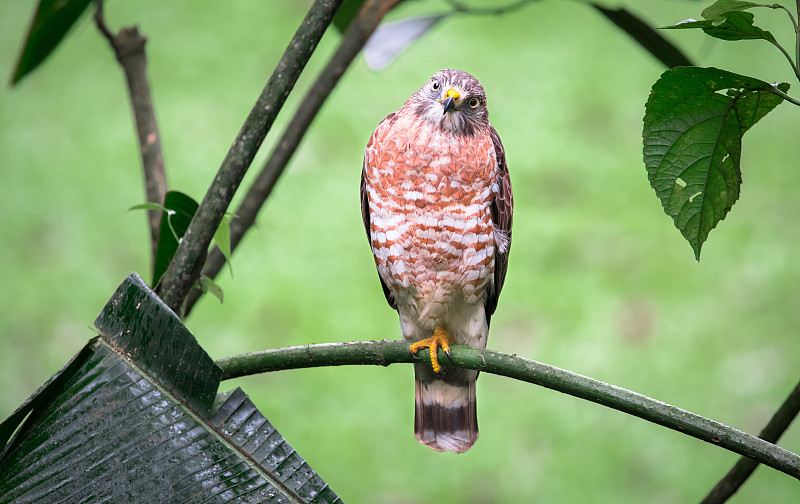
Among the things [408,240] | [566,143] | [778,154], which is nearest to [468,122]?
[408,240]

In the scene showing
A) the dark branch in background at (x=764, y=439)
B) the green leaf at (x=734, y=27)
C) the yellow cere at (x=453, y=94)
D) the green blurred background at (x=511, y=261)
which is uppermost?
the green blurred background at (x=511, y=261)

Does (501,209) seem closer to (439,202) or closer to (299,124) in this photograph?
(439,202)

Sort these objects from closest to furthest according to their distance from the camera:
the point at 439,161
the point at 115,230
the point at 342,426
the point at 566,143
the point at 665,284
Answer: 1. the point at 439,161
2. the point at 342,426
3. the point at 665,284
4. the point at 115,230
5. the point at 566,143

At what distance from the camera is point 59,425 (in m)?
1.07

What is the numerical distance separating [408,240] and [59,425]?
79 cm

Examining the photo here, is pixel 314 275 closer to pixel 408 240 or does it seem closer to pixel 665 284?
pixel 665 284

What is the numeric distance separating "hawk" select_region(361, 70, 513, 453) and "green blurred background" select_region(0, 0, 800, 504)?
1769 millimetres

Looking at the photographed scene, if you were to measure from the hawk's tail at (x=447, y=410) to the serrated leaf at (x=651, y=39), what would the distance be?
86 cm

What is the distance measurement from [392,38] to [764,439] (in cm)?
121

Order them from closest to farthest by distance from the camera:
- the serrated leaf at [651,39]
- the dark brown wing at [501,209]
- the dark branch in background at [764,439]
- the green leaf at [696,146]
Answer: the green leaf at [696,146] → the dark branch in background at [764,439] → the dark brown wing at [501,209] → the serrated leaf at [651,39]

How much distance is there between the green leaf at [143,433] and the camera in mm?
1048

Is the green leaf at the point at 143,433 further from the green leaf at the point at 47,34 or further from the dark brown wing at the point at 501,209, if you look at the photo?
the green leaf at the point at 47,34

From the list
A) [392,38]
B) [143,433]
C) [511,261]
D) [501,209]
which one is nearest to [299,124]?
[392,38]

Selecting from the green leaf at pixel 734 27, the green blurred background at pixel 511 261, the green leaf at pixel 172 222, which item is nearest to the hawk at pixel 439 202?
the green leaf at pixel 172 222
